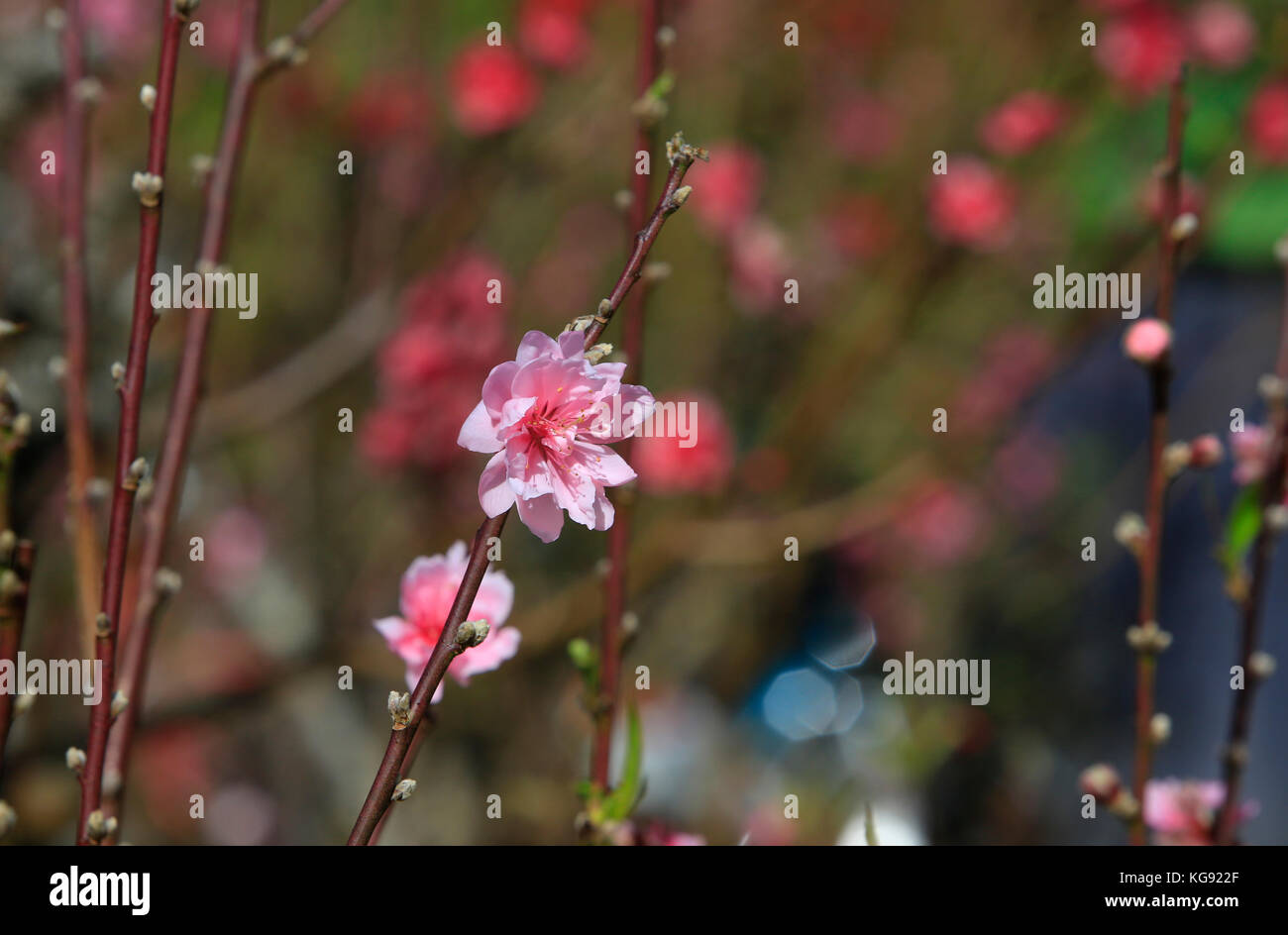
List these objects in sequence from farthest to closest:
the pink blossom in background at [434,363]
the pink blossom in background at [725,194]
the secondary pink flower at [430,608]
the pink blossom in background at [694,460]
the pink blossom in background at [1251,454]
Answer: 1. the pink blossom in background at [725,194]
2. the pink blossom in background at [694,460]
3. the pink blossom in background at [434,363]
4. the pink blossom in background at [1251,454]
5. the secondary pink flower at [430,608]

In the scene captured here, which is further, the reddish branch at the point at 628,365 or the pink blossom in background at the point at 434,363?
the pink blossom in background at the point at 434,363

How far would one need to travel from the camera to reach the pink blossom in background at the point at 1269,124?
2271 millimetres

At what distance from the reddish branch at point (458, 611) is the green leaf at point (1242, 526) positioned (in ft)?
1.76

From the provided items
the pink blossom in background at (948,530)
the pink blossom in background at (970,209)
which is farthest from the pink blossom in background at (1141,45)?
the pink blossom in background at (948,530)

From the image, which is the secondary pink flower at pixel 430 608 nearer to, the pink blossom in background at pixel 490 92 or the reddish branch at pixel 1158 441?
the reddish branch at pixel 1158 441

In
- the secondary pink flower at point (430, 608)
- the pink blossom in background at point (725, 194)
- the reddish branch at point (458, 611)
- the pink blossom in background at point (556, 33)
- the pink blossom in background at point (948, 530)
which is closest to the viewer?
the reddish branch at point (458, 611)

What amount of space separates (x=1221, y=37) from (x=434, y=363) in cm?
206

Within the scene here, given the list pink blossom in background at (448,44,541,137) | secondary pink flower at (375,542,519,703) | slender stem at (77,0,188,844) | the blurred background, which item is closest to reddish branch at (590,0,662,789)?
secondary pink flower at (375,542,519,703)

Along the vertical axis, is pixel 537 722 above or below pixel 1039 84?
below

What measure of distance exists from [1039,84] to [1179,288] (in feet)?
2.30

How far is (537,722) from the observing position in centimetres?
267

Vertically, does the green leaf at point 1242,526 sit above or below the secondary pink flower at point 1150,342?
below
